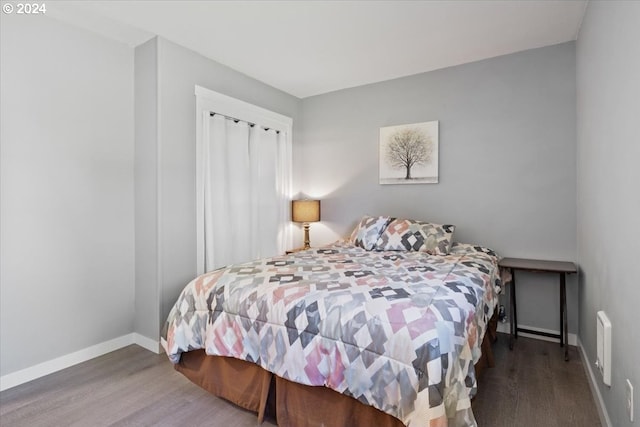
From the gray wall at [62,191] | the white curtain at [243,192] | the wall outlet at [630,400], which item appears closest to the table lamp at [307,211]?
the white curtain at [243,192]

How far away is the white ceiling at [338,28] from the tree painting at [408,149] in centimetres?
65

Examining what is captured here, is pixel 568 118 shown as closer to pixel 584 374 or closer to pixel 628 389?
pixel 584 374

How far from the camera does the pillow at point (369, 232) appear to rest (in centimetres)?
305

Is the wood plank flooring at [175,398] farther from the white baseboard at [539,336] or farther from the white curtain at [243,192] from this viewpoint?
the white curtain at [243,192]

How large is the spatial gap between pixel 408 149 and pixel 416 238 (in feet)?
3.40

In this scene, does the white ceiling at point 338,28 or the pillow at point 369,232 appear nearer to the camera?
the white ceiling at point 338,28

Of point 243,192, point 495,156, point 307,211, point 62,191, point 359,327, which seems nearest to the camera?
point 359,327

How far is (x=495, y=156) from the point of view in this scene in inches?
119

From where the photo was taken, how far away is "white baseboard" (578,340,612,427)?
1661 millimetres

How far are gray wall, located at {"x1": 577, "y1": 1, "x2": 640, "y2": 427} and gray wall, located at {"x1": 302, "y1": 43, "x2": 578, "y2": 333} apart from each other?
0.43 m

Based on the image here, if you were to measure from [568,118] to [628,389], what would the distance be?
87.4 inches

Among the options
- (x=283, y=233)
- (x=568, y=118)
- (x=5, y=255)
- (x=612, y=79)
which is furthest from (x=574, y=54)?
(x=5, y=255)

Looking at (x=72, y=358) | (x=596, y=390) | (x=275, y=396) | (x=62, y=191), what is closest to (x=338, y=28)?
(x=62, y=191)

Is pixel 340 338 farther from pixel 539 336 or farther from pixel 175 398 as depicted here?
pixel 539 336
